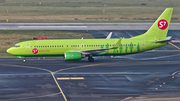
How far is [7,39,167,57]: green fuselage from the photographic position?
169 ft

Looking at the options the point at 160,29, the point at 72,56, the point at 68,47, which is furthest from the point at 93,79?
the point at 160,29

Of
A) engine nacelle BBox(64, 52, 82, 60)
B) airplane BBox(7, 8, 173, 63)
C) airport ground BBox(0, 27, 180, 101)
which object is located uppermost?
airplane BBox(7, 8, 173, 63)

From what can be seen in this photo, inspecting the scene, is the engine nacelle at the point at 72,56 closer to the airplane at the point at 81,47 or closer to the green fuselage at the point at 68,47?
the airplane at the point at 81,47

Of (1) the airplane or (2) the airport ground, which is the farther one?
(1) the airplane

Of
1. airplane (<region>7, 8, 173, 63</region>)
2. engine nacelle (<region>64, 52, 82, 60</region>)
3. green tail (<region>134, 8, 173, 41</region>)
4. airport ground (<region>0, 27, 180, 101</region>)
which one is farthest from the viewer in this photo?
green tail (<region>134, 8, 173, 41</region>)

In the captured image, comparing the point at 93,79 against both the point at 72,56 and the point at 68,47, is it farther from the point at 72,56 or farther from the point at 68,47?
the point at 68,47

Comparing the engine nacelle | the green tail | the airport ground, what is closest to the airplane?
the engine nacelle

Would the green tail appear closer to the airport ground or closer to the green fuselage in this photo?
the green fuselage

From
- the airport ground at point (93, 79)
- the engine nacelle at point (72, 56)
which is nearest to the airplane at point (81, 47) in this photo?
the engine nacelle at point (72, 56)

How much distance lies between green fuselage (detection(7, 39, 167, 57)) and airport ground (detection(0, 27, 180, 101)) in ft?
6.02

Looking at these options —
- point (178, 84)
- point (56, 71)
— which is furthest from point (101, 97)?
point (56, 71)

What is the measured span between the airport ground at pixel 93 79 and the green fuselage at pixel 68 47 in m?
1.84

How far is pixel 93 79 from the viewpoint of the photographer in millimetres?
39219

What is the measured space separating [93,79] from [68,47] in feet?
46.2
